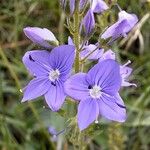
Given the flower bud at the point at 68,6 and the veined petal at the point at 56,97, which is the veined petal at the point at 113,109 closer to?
the veined petal at the point at 56,97

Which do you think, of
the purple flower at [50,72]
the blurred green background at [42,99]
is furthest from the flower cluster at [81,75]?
the blurred green background at [42,99]

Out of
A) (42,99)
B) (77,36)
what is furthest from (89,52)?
(42,99)

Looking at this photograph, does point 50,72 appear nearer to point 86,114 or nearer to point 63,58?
point 63,58

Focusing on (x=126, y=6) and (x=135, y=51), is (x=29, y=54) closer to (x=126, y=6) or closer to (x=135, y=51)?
(x=126, y=6)

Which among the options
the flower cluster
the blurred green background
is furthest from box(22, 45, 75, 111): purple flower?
the blurred green background

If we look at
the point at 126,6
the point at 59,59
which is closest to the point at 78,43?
the point at 59,59
